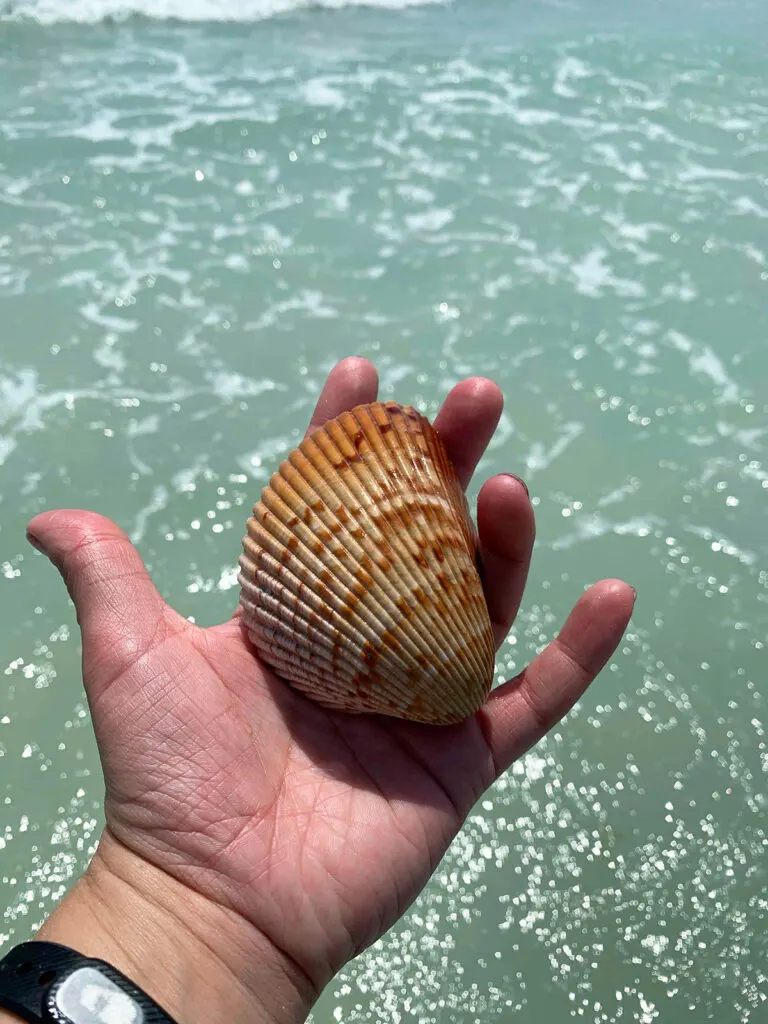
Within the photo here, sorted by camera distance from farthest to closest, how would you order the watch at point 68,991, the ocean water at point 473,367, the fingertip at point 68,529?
the ocean water at point 473,367 < the fingertip at point 68,529 < the watch at point 68,991

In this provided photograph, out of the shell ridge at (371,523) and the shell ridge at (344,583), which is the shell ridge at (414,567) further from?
the shell ridge at (344,583)

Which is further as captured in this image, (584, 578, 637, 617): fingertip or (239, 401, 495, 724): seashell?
(584, 578, 637, 617): fingertip

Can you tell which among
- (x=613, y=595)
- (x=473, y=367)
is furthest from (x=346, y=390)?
(x=473, y=367)

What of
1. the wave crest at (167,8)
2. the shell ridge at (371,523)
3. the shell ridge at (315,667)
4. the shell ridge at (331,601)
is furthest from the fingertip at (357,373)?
the wave crest at (167,8)

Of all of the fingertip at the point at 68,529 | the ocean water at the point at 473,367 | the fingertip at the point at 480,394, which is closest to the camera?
the fingertip at the point at 68,529

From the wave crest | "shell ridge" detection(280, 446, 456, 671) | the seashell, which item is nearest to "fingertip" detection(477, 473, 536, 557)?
the seashell

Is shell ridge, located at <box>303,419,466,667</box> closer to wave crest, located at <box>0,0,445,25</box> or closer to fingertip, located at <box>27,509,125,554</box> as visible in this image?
fingertip, located at <box>27,509,125,554</box>
